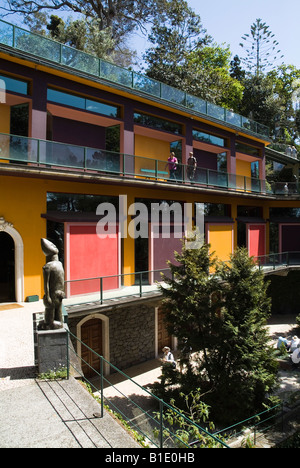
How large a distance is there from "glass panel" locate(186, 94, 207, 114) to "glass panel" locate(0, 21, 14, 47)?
10.1m

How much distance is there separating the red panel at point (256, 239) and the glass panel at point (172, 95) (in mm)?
9531

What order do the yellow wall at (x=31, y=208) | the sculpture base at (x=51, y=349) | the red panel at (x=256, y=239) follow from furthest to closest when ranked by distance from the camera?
1. the red panel at (x=256, y=239)
2. the yellow wall at (x=31, y=208)
3. the sculpture base at (x=51, y=349)

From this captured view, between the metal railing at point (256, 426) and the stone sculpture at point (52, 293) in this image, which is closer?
the stone sculpture at point (52, 293)

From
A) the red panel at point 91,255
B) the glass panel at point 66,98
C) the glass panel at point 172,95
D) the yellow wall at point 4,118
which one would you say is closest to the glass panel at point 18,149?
the yellow wall at point 4,118

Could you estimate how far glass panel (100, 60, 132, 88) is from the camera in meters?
14.9

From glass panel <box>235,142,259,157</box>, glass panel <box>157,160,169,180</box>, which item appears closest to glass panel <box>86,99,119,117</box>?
glass panel <box>157,160,169,180</box>

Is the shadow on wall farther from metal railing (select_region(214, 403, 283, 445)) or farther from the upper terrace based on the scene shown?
metal railing (select_region(214, 403, 283, 445))

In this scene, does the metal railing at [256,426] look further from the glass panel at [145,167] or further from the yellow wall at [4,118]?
the yellow wall at [4,118]

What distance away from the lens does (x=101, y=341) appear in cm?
1380

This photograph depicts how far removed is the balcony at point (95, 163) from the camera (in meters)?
11.6

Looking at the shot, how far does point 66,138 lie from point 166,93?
6388mm

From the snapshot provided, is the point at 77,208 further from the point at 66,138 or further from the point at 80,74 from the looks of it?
the point at 80,74
